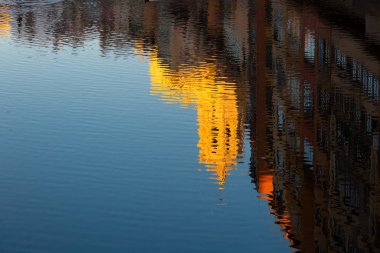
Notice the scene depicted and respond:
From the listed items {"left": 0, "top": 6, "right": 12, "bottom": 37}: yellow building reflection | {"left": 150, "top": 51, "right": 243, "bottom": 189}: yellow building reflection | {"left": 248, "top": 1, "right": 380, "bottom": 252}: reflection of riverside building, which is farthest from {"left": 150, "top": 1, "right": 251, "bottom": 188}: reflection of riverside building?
{"left": 0, "top": 6, "right": 12, "bottom": 37}: yellow building reflection

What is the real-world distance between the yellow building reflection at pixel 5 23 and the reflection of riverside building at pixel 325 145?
8.59 meters

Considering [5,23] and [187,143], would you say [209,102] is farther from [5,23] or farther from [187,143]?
[5,23]

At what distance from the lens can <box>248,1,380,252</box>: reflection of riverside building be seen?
1388 cm

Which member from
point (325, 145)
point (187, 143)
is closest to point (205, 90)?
point (325, 145)

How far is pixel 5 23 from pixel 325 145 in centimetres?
2492

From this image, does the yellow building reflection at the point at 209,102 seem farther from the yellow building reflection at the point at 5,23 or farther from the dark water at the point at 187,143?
the yellow building reflection at the point at 5,23

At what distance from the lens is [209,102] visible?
24188 mm

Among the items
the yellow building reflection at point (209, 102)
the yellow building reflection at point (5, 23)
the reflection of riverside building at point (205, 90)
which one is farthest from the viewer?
the yellow building reflection at point (5, 23)

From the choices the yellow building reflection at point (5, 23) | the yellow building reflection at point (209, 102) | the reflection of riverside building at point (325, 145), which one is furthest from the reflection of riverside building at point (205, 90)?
the yellow building reflection at point (5, 23)

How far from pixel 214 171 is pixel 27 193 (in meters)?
3.28

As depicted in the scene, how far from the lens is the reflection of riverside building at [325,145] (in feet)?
45.5

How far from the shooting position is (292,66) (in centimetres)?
3312

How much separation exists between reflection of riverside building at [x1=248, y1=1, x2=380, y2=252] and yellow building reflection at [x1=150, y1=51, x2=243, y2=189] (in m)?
0.67

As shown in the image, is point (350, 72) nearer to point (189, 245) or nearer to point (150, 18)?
point (189, 245)
